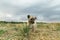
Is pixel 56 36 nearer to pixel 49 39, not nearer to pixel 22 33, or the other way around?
pixel 49 39

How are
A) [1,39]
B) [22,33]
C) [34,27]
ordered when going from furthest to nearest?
1. [34,27]
2. [22,33]
3. [1,39]

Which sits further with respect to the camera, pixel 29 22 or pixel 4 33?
pixel 29 22

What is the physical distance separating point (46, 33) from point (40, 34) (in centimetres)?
35

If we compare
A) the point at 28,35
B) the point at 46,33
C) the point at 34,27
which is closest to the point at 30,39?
the point at 28,35

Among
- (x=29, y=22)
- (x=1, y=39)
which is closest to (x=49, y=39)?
(x=1, y=39)

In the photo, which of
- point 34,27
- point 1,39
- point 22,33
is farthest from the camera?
point 34,27

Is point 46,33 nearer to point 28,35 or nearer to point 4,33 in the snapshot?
point 28,35

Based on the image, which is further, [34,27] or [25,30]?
[34,27]

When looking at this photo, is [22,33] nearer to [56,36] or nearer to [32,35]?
[32,35]

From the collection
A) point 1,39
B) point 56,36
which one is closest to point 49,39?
point 56,36

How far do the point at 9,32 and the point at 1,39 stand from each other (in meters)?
1.35

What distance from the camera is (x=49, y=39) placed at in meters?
10.4

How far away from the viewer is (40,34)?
444 inches

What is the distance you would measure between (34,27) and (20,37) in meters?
2.62
